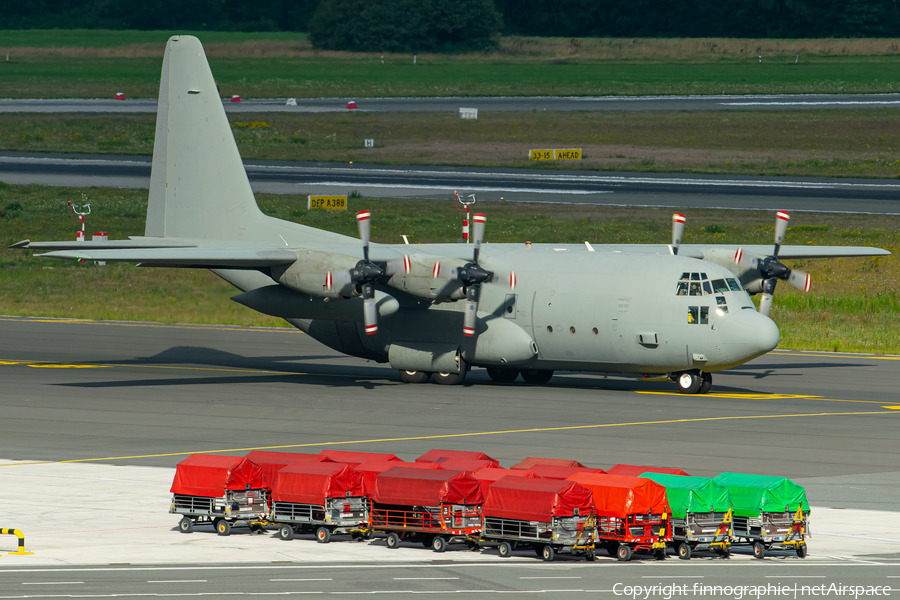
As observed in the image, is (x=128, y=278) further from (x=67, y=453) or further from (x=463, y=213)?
(x=67, y=453)

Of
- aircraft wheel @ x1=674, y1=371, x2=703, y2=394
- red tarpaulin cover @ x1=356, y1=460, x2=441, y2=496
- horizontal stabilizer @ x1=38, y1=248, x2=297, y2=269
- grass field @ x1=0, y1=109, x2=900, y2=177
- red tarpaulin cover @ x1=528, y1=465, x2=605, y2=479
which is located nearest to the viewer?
red tarpaulin cover @ x1=356, y1=460, x2=441, y2=496

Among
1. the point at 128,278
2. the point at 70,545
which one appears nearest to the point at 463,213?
the point at 128,278

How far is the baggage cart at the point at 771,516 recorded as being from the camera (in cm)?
1577

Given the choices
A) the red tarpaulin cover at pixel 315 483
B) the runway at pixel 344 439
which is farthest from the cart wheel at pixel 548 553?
the red tarpaulin cover at pixel 315 483

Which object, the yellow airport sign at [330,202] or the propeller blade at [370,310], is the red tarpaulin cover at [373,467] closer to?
the propeller blade at [370,310]

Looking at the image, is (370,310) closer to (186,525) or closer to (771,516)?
(186,525)

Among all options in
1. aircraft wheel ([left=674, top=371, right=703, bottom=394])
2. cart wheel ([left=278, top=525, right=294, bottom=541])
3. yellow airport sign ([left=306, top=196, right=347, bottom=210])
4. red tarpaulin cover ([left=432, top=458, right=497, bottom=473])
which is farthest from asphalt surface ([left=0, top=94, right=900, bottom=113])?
cart wheel ([left=278, top=525, right=294, bottom=541])

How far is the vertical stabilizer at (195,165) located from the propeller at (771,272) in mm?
14012

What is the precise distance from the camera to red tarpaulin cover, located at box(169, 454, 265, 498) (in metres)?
17.1

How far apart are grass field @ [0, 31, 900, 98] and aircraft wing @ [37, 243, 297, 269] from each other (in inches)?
3400

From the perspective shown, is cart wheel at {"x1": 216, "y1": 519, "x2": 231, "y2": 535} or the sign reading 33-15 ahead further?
the sign reading 33-15 ahead

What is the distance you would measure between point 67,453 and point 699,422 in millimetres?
13348

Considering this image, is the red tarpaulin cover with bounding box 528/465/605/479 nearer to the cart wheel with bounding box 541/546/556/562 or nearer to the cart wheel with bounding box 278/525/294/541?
the cart wheel with bounding box 541/546/556/562

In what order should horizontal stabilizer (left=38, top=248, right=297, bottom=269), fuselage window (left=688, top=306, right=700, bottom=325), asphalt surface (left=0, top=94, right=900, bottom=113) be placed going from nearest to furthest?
fuselage window (left=688, top=306, right=700, bottom=325), horizontal stabilizer (left=38, top=248, right=297, bottom=269), asphalt surface (left=0, top=94, right=900, bottom=113)
